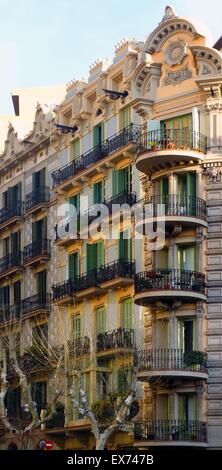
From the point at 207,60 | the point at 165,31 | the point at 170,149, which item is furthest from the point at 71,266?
the point at 207,60

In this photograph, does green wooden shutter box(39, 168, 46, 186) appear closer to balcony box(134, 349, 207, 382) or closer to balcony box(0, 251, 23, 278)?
balcony box(0, 251, 23, 278)

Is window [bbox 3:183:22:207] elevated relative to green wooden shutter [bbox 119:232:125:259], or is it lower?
elevated

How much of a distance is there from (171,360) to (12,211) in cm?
2169

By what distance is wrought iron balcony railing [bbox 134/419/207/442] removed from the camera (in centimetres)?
4188

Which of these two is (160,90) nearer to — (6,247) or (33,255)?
(33,255)

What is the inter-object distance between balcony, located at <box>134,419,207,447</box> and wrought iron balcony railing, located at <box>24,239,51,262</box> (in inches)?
609

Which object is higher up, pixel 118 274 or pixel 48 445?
pixel 118 274

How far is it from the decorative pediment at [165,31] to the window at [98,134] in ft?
19.5

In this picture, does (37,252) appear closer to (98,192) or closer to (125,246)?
(98,192)

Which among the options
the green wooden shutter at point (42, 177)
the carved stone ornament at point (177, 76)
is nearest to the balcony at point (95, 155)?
the green wooden shutter at point (42, 177)

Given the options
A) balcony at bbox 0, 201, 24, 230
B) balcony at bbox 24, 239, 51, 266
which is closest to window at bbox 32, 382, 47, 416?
balcony at bbox 24, 239, 51, 266

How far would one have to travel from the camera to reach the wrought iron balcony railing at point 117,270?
47.1 metres

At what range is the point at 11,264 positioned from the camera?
2416 inches

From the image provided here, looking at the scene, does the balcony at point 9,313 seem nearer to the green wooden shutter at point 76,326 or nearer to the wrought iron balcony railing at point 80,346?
the green wooden shutter at point 76,326
